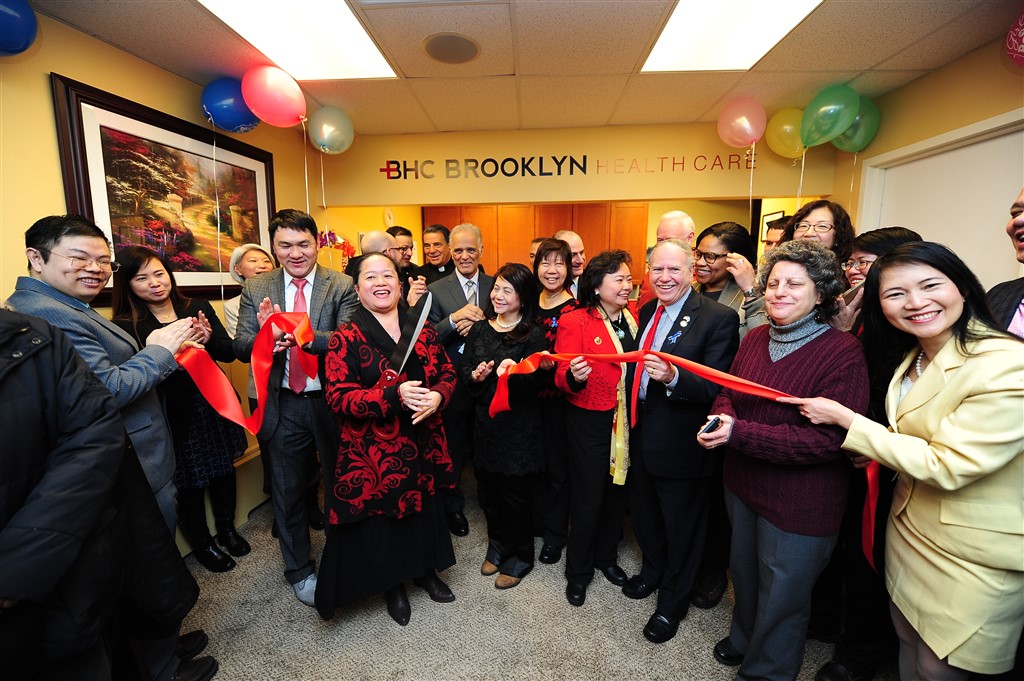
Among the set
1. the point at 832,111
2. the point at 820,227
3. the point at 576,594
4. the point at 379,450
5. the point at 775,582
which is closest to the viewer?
the point at 775,582

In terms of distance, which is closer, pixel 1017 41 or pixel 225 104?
pixel 1017 41

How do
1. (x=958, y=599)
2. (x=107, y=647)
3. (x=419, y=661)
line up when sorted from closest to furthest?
(x=958, y=599)
(x=107, y=647)
(x=419, y=661)

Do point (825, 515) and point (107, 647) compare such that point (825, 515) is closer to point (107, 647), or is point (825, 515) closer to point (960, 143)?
point (107, 647)

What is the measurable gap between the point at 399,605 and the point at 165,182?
3067 mm

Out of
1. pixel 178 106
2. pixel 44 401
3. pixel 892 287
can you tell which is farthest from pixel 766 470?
pixel 178 106

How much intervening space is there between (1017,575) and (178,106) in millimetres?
4728

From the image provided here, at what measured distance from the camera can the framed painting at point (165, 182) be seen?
2.37 meters

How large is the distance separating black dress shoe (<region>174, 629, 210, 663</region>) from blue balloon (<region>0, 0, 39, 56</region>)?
2767 mm

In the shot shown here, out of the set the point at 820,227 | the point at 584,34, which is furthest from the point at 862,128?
the point at 584,34

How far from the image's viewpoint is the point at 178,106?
301 centimetres

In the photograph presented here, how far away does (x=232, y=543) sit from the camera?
265cm

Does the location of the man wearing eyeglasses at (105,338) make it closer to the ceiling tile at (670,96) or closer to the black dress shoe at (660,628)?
the black dress shoe at (660,628)

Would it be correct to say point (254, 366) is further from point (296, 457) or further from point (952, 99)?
point (952, 99)

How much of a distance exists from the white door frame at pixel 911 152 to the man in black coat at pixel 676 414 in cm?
250
